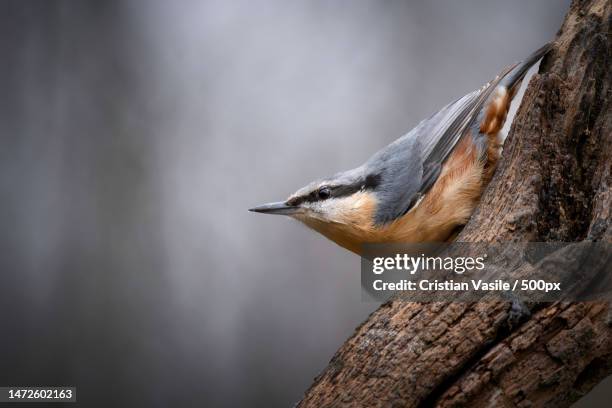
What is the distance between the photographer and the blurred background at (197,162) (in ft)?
6.92

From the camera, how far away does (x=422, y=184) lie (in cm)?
166

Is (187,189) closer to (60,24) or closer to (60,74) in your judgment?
(60,74)

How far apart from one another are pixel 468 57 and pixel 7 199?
195 centimetres

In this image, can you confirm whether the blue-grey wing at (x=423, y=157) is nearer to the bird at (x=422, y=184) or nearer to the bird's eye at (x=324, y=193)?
the bird at (x=422, y=184)

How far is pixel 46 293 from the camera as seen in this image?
6.91ft

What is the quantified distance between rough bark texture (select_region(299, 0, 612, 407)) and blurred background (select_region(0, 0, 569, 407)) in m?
0.93

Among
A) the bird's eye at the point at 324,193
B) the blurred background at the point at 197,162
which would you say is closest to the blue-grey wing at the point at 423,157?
the bird's eye at the point at 324,193

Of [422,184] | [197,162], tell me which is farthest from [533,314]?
[197,162]

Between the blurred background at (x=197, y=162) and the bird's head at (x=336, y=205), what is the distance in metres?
0.51

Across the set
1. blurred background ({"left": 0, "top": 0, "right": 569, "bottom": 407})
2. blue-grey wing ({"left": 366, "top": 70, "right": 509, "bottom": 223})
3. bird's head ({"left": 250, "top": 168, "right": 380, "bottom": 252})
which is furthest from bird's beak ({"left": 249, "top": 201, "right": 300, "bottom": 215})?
blurred background ({"left": 0, "top": 0, "right": 569, "bottom": 407})

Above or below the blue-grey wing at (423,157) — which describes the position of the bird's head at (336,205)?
below

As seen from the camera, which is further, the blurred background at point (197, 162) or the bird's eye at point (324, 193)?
the blurred background at point (197, 162)

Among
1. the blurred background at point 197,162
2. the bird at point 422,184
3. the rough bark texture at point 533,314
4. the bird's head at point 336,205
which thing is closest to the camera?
the rough bark texture at point 533,314

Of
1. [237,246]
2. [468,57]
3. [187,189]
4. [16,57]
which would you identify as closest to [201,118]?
[187,189]
